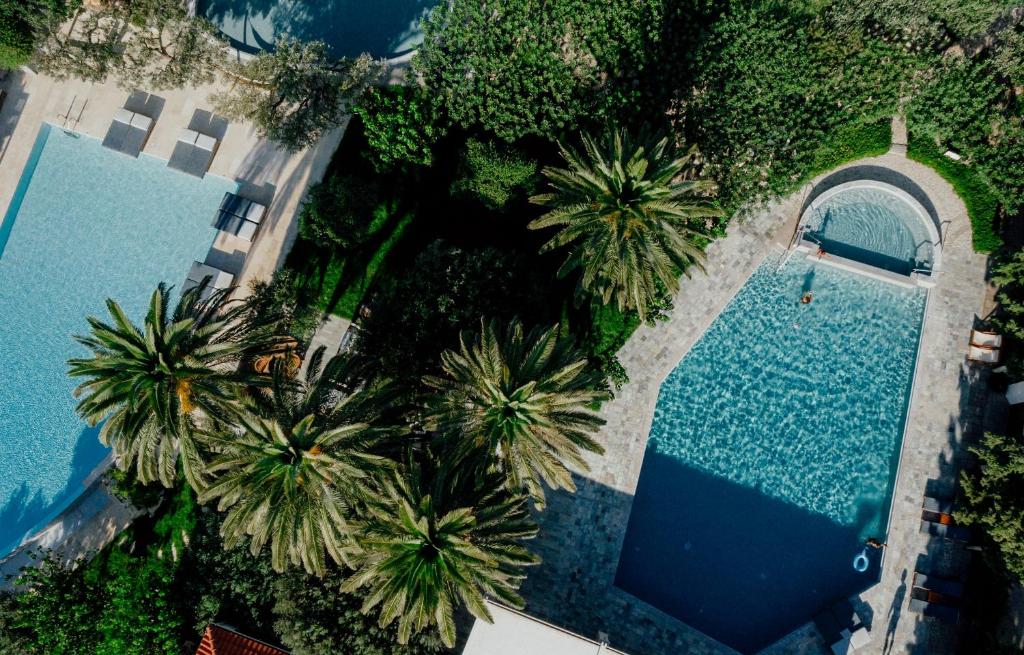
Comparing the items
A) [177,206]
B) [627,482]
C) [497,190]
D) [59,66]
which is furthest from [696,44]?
[59,66]

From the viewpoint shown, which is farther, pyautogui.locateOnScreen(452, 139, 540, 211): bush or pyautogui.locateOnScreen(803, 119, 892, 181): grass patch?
pyautogui.locateOnScreen(803, 119, 892, 181): grass patch

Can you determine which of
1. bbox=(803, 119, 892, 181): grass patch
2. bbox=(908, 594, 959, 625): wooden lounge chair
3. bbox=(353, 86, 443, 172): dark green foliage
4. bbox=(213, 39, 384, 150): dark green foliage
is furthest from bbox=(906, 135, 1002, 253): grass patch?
bbox=(213, 39, 384, 150): dark green foliage

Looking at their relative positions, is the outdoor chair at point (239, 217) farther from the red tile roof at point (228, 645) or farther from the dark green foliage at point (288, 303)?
the red tile roof at point (228, 645)

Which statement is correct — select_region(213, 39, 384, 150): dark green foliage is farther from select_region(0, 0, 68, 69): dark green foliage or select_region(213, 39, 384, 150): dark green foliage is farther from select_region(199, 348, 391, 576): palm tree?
select_region(199, 348, 391, 576): palm tree

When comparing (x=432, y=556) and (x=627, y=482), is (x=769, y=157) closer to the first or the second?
(x=627, y=482)

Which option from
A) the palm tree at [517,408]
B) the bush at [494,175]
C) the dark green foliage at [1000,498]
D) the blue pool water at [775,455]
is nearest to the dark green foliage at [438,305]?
the palm tree at [517,408]

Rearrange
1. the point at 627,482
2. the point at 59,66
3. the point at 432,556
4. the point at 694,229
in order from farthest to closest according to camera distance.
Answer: the point at 627,482, the point at 59,66, the point at 694,229, the point at 432,556

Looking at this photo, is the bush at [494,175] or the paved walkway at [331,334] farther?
the paved walkway at [331,334]
